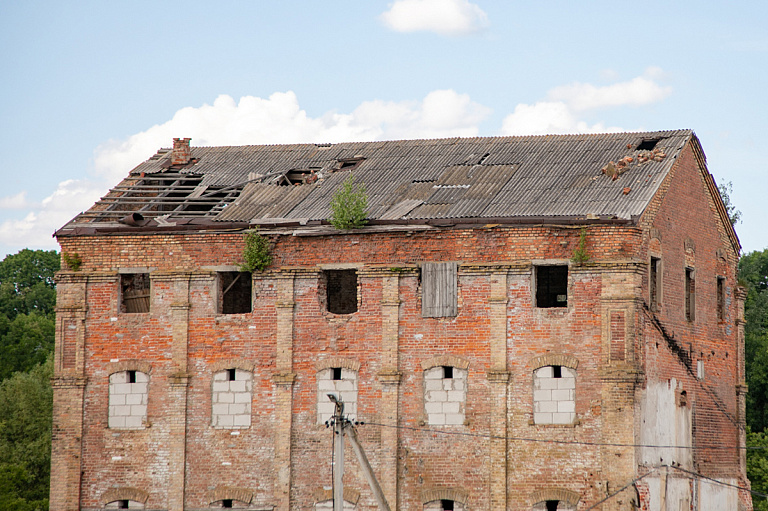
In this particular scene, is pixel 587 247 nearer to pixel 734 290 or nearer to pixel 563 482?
pixel 563 482

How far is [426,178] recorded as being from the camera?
3188cm

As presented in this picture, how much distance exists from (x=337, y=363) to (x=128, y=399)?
5.57 metres

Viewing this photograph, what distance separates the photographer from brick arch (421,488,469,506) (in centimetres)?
2755

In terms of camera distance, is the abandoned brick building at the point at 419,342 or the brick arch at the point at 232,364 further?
the brick arch at the point at 232,364

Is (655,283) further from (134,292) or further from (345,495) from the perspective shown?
(134,292)

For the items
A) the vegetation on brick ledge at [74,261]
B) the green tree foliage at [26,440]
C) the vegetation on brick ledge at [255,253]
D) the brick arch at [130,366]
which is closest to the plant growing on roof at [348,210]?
the vegetation on brick ledge at [255,253]

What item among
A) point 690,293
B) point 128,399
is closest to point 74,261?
point 128,399

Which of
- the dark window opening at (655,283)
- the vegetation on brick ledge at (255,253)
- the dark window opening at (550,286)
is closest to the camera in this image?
the dark window opening at (655,283)

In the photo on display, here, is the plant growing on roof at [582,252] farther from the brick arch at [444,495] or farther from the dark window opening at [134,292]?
the dark window opening at [134,292]

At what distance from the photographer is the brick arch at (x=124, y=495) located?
29469mm

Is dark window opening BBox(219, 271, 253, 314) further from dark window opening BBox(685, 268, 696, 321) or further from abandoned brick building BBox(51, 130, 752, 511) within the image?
dark window opening BBox(685, 268, 696, 321)

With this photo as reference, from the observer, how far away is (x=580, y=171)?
99.9 feet

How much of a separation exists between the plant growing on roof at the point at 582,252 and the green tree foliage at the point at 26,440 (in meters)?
23.0

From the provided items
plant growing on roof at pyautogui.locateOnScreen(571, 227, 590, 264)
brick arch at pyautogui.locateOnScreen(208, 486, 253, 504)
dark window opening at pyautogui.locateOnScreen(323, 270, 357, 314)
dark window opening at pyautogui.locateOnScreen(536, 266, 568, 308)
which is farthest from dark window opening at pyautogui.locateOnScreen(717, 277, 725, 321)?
brick arch at pyautogui.locateOnScreen(208, 486, 253, 504)
